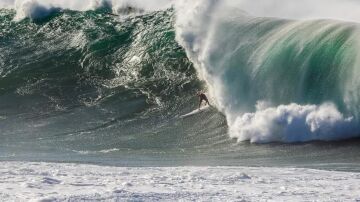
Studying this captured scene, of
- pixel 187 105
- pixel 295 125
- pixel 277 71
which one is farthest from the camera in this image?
pixel 187 105

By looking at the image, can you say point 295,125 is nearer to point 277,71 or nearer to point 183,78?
point 277,71

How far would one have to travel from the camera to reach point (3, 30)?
87.0ft

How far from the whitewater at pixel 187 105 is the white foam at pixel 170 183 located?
0.03m

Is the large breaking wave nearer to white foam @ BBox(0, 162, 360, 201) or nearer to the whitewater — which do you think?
the whitewater

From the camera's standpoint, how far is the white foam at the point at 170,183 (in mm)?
9289

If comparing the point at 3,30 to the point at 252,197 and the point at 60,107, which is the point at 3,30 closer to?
the point at 60,107

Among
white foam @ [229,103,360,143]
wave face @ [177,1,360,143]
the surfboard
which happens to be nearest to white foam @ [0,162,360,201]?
white foam @ [229,103,360,143]

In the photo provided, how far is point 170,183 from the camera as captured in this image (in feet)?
33.5

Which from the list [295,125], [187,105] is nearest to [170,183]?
[295,125]

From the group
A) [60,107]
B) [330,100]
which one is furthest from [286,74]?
[60,107]

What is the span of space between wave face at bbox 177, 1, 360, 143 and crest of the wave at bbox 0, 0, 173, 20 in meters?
5.34

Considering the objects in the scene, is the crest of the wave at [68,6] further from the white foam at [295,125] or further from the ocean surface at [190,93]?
the white foam at [295,125]

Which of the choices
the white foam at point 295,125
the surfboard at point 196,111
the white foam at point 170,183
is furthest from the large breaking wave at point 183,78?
the white foam at point 170,183

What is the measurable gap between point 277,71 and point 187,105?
104 inches
